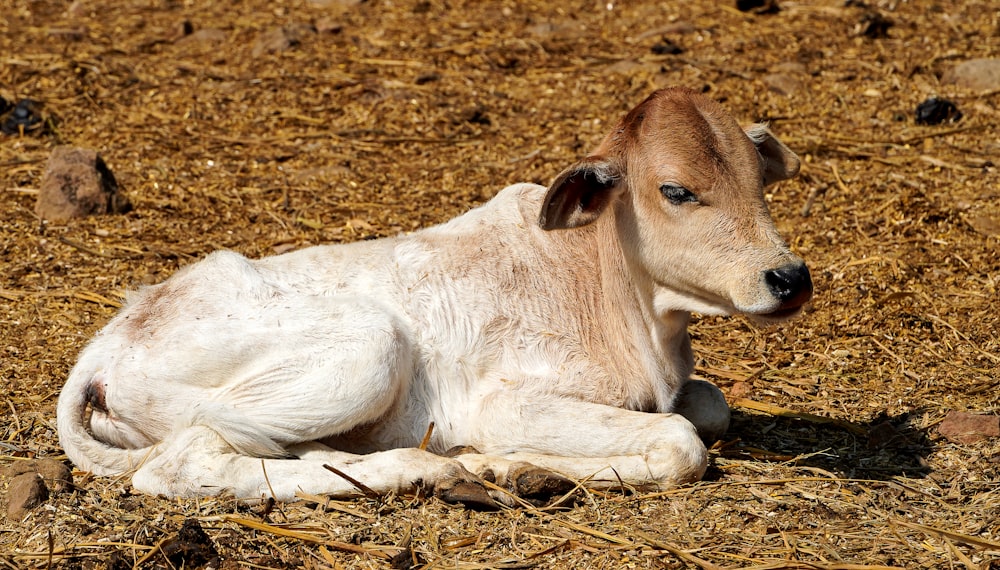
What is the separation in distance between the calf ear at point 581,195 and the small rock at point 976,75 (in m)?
6.52

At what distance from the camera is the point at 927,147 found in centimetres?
977

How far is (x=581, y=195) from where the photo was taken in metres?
5.60

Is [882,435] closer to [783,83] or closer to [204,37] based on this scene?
[783,83]

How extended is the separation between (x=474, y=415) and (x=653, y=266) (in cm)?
113

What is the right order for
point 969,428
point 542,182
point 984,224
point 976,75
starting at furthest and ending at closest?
point 976,75
point 542,182
point 984,224
point 969,428

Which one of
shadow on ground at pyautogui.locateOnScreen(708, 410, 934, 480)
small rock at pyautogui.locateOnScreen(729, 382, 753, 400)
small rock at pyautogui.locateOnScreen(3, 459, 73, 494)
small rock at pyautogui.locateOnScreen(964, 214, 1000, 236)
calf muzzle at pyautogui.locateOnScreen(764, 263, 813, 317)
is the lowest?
small rock at pyautogui.locateOnScreen(729, 382, 753, 400)

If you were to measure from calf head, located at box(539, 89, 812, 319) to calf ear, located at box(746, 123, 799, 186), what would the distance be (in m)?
0.10

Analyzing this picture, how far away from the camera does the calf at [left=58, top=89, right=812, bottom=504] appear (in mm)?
5316

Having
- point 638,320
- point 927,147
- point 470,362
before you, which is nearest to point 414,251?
point 470,362

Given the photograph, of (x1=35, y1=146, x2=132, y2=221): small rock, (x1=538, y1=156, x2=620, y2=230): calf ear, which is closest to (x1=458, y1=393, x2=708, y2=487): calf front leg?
(x1=538, y1=156, x2=620, y2=230): calf ear

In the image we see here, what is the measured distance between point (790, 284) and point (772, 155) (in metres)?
1.15

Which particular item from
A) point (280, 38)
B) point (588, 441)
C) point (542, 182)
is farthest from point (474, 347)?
point (280, 38)

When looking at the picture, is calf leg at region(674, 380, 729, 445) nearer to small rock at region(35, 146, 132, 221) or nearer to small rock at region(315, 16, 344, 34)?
small rock at region(35, 146, 132, 221)

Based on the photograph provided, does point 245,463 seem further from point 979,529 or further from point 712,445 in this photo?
point 979,529
